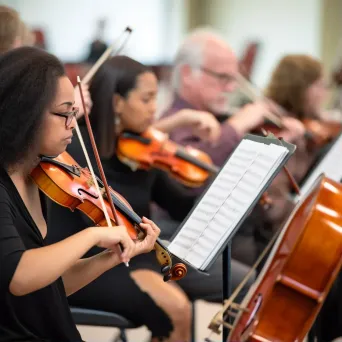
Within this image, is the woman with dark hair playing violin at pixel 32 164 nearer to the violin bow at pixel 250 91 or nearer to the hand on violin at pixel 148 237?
the hand on violin at pixel 148 237

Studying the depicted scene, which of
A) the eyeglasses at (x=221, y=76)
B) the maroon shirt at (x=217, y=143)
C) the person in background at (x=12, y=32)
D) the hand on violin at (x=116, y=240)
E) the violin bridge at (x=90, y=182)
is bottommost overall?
the maroon shirt at (x=217, y=143)

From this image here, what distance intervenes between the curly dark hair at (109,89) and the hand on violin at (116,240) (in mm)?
683

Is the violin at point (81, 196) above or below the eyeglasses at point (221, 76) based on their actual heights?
below

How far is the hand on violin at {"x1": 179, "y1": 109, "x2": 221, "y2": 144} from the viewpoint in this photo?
2363mm

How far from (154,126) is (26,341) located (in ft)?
3.89

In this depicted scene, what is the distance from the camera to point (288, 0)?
6.28 m

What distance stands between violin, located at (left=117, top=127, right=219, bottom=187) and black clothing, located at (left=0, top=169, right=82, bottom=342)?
66cm

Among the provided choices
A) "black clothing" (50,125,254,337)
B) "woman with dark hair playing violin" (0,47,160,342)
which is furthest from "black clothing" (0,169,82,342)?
"black clothing" (50,125,254,337)

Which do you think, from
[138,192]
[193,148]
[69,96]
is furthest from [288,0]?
[69,96]

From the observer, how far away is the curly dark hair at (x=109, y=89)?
189 centimetres

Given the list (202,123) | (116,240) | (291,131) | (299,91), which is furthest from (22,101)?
(299,91)

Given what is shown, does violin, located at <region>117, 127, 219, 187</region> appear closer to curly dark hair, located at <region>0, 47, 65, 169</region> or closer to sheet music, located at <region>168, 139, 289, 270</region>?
sheet music, located at <region>168, 139, 289, 270</region>

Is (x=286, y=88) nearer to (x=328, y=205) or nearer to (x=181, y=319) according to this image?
(x=181, y=319)

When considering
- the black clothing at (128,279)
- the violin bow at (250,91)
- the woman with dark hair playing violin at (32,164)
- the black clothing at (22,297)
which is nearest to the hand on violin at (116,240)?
the woman with dark hair playing violin at (32,164)
